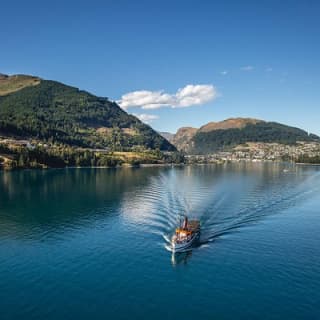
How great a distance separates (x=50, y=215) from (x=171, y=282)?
59590 millimetres

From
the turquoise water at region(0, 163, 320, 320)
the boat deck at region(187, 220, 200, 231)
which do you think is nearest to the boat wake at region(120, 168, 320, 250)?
the turquoise water at region(0, 163, 320, 320)

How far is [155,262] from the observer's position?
6525 centimetres

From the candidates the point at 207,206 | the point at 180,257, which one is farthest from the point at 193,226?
the point at 207,206

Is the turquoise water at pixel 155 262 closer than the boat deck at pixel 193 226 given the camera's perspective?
Yes

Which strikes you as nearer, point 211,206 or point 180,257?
point 180,257

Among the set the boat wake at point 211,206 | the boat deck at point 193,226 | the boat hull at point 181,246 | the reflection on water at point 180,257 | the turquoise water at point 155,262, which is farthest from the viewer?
the boat wake at point 211,206

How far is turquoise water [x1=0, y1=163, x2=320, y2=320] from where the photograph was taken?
159ft

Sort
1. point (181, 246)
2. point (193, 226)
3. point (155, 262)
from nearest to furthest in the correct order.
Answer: point (155, 262), point (181, 246), point (193, 226)

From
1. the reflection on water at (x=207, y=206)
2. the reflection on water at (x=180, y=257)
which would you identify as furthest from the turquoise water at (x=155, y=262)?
the reflection on water at (x=207, y=206)

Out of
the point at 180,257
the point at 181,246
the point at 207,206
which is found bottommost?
the point at 180,257

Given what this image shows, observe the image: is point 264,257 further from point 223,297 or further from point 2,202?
point 2,202

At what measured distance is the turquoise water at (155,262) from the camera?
159 ft

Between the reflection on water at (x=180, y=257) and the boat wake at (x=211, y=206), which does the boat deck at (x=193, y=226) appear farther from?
the reflection on water at (x=180, y=257)

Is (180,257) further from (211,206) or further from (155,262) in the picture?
(211,206)
